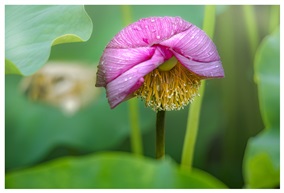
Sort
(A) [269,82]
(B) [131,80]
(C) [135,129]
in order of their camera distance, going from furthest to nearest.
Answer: (C) [135,129] < (A) [269,82] < (B) [131,80]

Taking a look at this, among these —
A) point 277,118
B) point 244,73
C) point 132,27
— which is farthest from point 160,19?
point 244,73

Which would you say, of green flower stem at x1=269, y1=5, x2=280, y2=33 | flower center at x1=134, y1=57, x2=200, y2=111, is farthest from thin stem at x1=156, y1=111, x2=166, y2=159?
green flower stem at x1=269, y1=5, x2=280, y2=33

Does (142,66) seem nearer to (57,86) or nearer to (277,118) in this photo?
(277,118)

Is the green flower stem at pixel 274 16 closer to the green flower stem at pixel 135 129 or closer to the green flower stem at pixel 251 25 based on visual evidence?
the green flower stem at pixel 251 25

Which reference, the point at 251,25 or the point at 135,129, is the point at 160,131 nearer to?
the point at 135,129

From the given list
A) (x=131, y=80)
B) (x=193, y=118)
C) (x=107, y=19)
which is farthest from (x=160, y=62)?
(x=107, y=19)

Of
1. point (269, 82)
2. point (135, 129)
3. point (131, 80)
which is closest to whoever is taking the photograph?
point (131, 80)

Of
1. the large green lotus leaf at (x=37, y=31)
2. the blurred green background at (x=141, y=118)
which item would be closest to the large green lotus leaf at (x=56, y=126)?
the blurred green background at (x=141, y=118)
